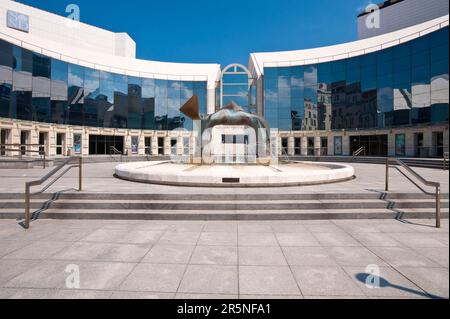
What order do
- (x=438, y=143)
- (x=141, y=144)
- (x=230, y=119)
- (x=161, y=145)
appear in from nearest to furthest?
(x=230, y=119) < (x=438, y=143) < (x=141, y=144) < (x=161, y=145)

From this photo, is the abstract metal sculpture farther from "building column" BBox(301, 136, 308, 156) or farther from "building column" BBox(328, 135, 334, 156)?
"building column" BBox(328, 135, 334, 156)

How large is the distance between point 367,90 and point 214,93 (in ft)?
85.4

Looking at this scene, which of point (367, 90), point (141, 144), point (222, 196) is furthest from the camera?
point (141, 144)

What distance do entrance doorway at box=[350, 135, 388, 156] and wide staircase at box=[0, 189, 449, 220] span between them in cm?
3288

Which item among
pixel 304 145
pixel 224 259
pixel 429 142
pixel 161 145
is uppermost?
pixel 161 145

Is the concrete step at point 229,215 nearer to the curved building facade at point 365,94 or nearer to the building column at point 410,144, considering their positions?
the curved building facade at point 365,94

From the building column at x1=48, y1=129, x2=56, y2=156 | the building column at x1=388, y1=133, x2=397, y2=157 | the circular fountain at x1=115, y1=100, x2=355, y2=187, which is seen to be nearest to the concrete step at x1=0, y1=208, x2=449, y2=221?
the circular fountain at x1=115, y1=100, x2=355, y2=187

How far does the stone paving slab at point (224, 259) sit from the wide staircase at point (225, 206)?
1.32 feet

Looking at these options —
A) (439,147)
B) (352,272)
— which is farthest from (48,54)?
(439,147)

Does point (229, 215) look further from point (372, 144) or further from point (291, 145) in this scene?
point (372, 144)

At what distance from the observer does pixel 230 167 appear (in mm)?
13406

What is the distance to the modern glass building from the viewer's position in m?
30.5

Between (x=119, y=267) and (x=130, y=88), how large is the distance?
144 feet

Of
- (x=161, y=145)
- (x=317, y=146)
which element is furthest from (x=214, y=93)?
(x=317, y=146)
